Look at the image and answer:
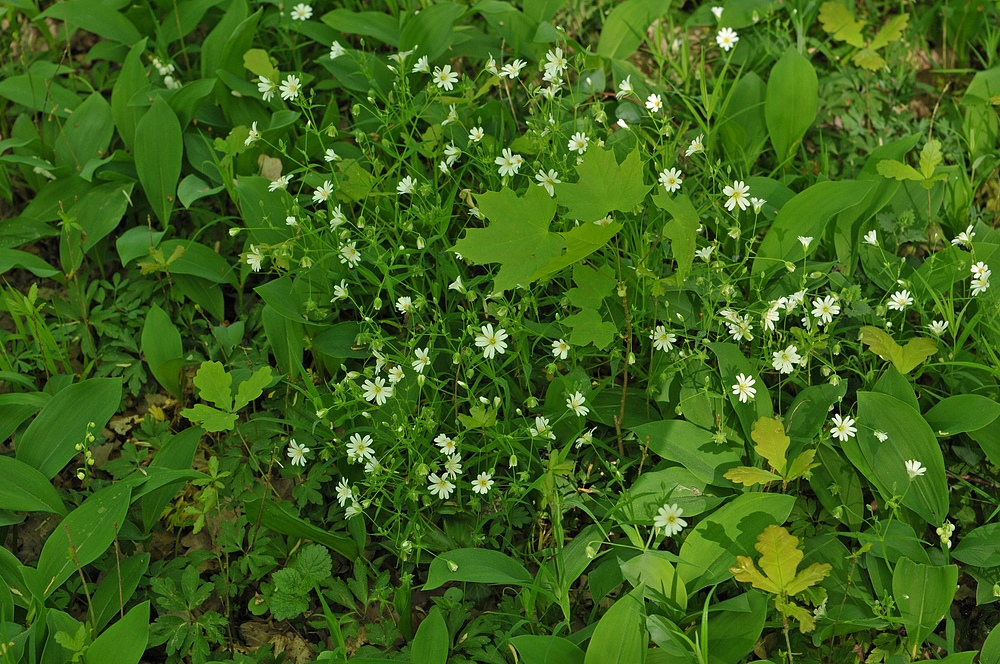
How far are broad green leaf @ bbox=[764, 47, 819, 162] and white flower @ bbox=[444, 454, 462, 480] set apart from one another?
5.08 feet

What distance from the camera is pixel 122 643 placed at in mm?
1910

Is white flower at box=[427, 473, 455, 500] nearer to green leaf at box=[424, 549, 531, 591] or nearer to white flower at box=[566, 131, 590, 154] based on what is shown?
green leaf at box=[424, 549, 531, 591]

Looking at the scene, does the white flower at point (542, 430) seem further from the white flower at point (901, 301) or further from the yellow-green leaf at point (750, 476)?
the white flower at point (901, 301)

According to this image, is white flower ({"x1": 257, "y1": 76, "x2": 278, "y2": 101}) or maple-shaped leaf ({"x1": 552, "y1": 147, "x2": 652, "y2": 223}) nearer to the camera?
maple-shaped leaf ({"x1": 552, "y1": 147, "x2": 652, "y2": 223})

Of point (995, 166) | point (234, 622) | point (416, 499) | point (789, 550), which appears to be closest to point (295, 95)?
point (416, 499)

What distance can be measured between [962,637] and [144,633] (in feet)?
6.76

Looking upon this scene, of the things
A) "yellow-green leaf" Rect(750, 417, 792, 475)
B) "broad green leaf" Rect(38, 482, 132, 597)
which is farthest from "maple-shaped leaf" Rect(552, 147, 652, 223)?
"broad green leaf" Rect(38, 482, 132, 597)

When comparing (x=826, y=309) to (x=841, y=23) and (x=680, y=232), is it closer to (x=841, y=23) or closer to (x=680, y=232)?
(x=680, y=232)

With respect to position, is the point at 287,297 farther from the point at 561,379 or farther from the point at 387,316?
the point at 561,379

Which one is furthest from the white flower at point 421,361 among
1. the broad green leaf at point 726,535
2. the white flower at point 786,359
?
the white flower at point 786,359

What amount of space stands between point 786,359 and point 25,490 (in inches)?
82.3

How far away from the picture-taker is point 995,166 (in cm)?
277

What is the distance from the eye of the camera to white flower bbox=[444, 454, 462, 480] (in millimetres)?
2133

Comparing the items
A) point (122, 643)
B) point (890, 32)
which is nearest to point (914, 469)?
point (890, 32)
